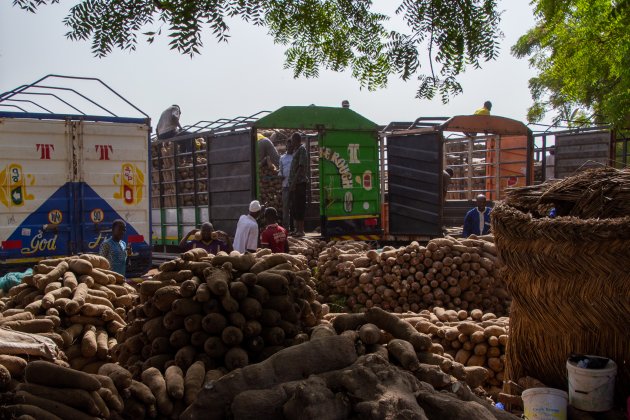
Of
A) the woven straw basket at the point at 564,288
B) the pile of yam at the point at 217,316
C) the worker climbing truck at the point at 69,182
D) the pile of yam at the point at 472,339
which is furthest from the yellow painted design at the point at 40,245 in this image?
the woven straw basket at the point at 564,288

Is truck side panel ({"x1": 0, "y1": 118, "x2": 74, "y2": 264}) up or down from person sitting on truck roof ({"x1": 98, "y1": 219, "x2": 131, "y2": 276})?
up

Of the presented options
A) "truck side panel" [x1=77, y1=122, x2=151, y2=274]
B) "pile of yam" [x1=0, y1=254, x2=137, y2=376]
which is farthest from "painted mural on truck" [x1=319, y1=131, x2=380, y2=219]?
"pile of yam" [x1=0, y1=254, x2=137, y2=376]

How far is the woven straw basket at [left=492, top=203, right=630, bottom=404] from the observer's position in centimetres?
397

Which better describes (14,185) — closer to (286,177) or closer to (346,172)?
(286,177)

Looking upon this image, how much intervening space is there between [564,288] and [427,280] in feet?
15.2

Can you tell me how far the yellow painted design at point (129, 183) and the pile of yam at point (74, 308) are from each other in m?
3.48

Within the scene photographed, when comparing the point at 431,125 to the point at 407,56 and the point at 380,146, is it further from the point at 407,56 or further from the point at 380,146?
the point at 407,56

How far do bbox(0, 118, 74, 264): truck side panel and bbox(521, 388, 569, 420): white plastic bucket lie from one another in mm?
7861

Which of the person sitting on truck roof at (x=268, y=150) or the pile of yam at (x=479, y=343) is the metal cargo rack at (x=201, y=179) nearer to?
the person sitting on truck roof at (x=268, y=150)

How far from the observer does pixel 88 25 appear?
4.04 m

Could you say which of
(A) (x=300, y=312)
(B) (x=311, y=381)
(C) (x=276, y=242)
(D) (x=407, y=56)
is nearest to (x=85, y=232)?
(C) (x=276, y=242)

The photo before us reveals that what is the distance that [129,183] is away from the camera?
1077cm

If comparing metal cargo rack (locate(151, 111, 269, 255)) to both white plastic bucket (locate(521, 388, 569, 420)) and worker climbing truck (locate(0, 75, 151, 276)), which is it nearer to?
worker climbing truck (locate(0, 75, 151, 276))

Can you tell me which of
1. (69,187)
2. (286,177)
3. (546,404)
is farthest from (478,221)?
(546,404)
